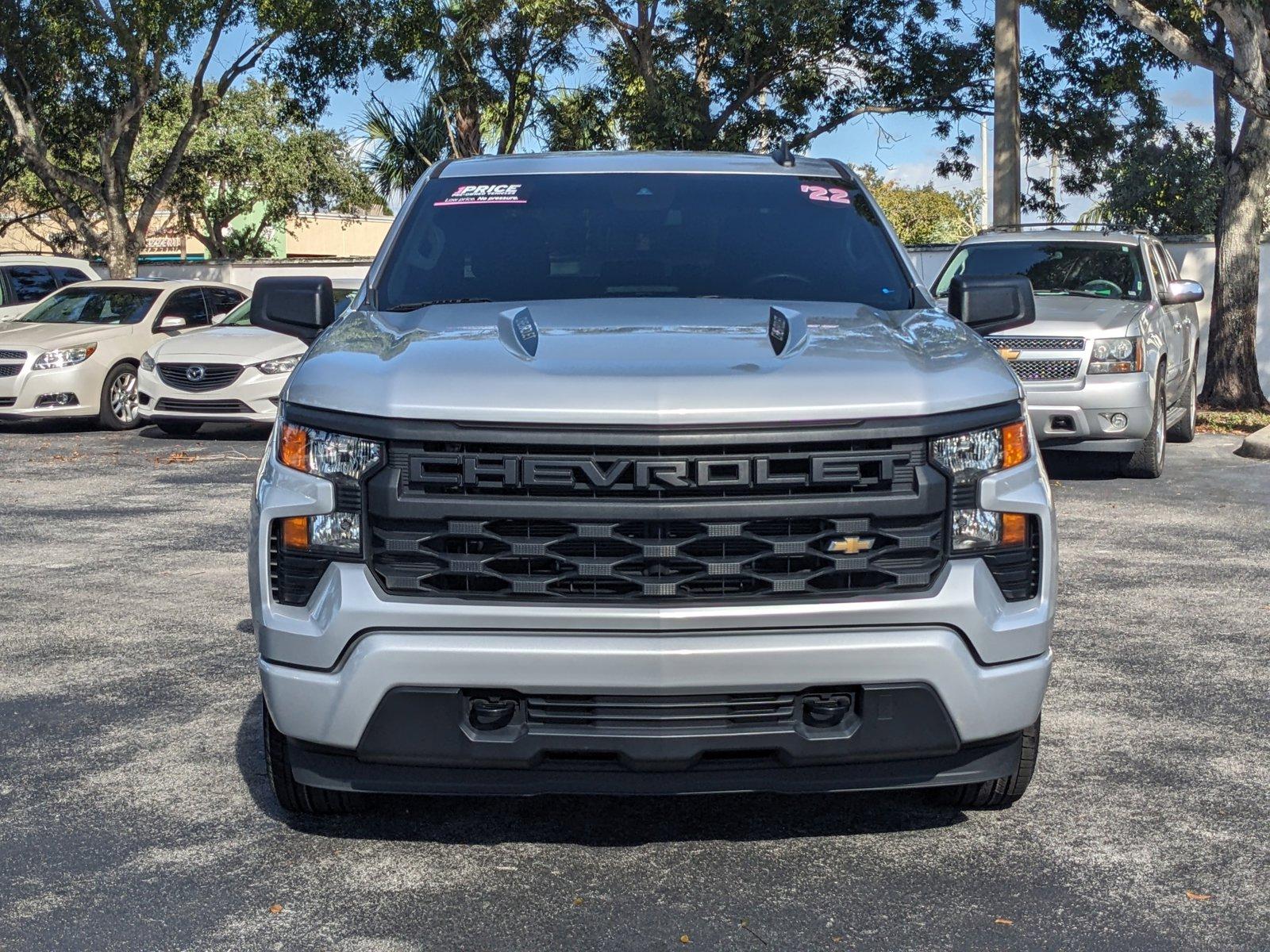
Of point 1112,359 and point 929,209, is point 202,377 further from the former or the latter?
point 929,209

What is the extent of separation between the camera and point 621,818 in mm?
4535

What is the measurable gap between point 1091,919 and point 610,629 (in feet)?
4.35

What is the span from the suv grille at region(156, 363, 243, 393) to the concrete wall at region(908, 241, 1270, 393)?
9.17m

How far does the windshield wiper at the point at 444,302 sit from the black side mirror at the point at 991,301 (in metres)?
1.51

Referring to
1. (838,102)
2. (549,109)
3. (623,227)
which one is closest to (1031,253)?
(623,227)

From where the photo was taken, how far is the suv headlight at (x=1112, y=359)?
38.6 feet

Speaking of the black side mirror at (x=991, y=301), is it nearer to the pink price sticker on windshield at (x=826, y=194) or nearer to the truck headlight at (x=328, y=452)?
the pink price sticker on windshield at (x=826, y=194)

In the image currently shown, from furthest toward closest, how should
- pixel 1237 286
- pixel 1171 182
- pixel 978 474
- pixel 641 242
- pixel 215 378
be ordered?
pixel 1171 182, pixel 1237 286, pixel 215 378, pixel 641 242, pixel 978 474

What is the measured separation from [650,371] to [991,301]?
1.78 meters

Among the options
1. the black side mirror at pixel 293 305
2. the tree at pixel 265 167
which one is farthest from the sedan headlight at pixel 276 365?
the tree at pixel 265 167

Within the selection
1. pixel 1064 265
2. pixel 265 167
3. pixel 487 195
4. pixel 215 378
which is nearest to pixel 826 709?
pixel 487 195

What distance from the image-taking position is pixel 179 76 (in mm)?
26844

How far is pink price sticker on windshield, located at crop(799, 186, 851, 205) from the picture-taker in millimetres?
5680

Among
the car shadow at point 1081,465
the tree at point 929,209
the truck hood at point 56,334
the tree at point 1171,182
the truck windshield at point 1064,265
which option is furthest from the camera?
the tree at point 929,209
